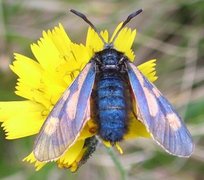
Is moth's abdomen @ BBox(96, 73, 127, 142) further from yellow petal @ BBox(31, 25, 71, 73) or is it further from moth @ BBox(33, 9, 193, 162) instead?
yellow petal @ BBox(31, 25, 71, 73)

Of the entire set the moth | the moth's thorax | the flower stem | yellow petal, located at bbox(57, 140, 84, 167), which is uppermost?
the moth's thorax

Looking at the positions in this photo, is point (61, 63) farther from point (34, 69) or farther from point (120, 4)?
point (120, 4)

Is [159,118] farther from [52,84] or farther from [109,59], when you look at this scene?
[52,84]

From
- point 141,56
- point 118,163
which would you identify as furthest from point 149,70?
point 141,56

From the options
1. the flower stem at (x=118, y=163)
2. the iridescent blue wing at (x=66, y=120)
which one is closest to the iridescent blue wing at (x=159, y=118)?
the iridescent blue wing at (x=66, y=120)

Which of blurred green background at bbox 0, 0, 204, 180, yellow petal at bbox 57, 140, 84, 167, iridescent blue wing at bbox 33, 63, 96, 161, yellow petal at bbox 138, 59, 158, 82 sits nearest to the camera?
iridescent blue wing at bbox 33, 63, 96, 161

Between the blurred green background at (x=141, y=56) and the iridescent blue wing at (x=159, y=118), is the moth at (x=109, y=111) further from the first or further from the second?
the blurred green background at (x=141, y=56)

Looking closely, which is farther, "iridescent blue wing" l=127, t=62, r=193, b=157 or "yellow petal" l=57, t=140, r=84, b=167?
"yellow petal" l=57, t=140, r=84, b=167

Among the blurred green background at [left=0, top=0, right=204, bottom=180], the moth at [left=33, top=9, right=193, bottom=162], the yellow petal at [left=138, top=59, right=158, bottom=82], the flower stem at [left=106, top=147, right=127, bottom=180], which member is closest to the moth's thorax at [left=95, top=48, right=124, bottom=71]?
the moth at [left=33, top=9, right=193, bottom=162]
